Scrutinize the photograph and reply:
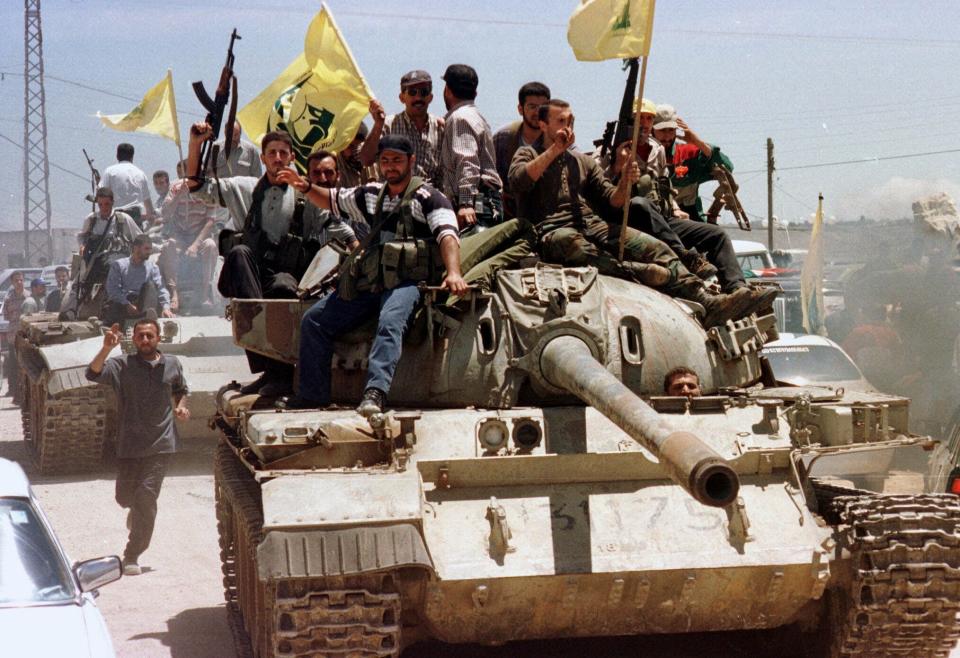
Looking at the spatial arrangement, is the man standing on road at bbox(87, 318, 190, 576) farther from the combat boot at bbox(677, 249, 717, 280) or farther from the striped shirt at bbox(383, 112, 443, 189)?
the combat boot at bbox(677, 249, 717, 280)

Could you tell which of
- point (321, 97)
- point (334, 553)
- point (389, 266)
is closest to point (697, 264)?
point (389, 266)

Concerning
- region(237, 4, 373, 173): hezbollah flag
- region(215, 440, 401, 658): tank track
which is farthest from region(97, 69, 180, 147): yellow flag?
region(215, 440, 401, 658): tank track

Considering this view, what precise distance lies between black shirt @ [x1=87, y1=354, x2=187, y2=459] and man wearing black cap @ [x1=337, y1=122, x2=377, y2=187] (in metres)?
2.13

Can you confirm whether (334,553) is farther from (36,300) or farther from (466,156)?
(36,300)

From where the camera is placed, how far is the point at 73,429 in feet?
56.9

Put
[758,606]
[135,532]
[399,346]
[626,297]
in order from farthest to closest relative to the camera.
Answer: [135,532] → [626,297] → [399,346] → [758,606]

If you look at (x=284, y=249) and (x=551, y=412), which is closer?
(x=551, y=412)

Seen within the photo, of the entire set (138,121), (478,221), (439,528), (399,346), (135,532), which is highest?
(138,121)

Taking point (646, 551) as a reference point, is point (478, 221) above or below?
above

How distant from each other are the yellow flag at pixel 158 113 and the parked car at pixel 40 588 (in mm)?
12248

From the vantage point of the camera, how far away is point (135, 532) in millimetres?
12508

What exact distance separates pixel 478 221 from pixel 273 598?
395 centimetres

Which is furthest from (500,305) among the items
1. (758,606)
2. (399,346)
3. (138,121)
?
(138,121)

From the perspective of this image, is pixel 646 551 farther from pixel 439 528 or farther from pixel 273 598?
pixel 273 598
